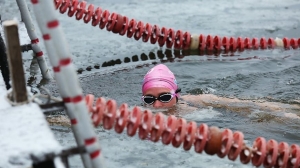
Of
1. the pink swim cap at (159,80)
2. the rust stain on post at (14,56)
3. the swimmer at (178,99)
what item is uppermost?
the rust stain on post at (14,56)

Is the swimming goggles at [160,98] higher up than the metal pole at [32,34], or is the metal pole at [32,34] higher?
the metal pole at [32,34]

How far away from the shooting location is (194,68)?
7.76 metres

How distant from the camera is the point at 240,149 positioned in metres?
3.89

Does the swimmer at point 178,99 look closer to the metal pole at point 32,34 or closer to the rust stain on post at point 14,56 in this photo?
the metal pole at point 32,34

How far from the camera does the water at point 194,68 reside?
5262 mm

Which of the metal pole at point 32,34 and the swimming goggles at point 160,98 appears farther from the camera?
the metal pole at point 32,34

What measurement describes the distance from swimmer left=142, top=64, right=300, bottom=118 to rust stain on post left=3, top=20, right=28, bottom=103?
285 cm

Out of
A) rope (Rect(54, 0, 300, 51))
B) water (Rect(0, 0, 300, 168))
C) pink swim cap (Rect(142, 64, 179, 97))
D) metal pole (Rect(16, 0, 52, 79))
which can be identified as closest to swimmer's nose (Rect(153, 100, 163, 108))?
pink swim cap (Rect(142, 64, 179, 97))

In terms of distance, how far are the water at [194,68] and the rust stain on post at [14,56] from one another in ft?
6.06

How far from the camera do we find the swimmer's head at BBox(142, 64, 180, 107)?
5.93 meters

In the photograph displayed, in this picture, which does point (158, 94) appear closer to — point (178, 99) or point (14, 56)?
point (178, 99)

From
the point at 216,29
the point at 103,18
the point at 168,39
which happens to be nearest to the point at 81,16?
the point at 103,18

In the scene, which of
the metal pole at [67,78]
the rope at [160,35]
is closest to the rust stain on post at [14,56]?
the metal pole at [67,78]

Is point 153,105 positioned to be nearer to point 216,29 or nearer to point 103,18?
point 103,18
